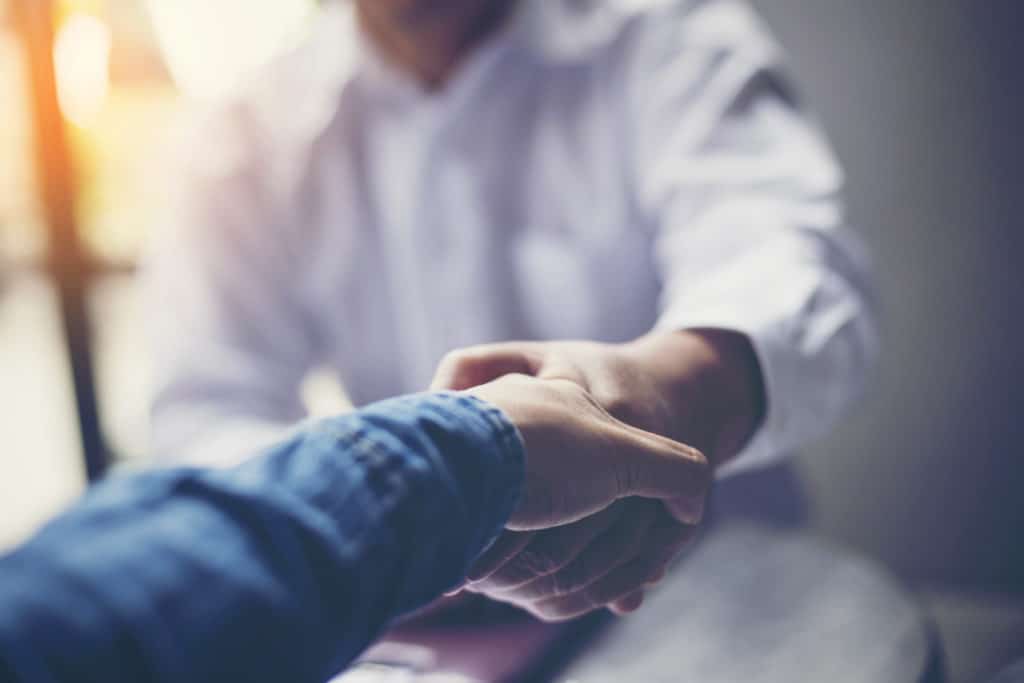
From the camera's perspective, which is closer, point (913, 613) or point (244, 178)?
point (913, 613)

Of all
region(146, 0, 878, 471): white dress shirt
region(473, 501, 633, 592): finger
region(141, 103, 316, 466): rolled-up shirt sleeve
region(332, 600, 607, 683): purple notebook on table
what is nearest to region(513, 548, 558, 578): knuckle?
region(473, 501, 633, 592): finger

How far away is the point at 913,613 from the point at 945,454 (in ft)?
2.11

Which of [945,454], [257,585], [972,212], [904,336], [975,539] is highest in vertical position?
[257,585]

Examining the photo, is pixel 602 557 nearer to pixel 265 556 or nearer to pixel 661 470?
pixel 661 470

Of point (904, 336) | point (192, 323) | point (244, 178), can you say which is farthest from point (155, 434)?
point (904, 336)

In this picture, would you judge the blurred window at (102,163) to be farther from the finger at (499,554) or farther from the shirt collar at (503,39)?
the finger at (499,554)

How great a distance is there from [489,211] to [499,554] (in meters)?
0.54

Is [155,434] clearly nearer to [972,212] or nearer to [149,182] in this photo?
[149,182]

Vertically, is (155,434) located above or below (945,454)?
above

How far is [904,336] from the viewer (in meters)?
1.10

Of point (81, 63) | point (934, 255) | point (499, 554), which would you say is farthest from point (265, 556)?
point (81, 63)

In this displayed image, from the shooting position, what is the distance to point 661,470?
354 mm

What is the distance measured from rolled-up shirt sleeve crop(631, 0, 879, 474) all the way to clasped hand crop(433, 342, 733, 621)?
11 centimetres

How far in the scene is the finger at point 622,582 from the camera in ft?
1.22
